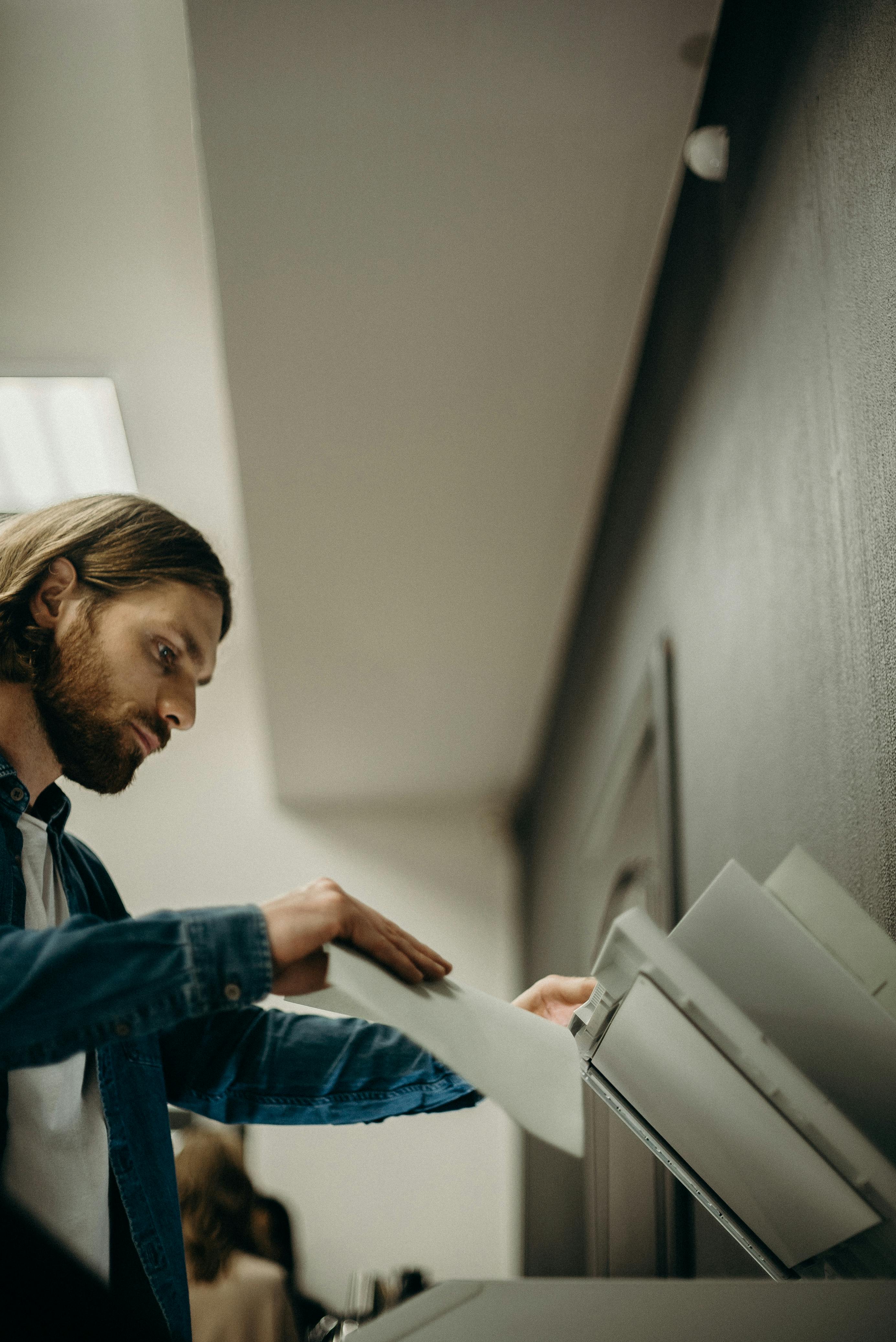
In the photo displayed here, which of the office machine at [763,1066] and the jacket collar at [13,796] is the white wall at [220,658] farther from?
the office machine at [763,1066]

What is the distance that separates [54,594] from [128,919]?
48 cm

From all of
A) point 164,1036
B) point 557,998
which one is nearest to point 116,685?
point 164,1036

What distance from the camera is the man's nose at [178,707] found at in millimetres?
891

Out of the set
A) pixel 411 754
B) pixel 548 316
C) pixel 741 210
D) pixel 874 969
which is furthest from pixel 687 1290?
pixel 411 754

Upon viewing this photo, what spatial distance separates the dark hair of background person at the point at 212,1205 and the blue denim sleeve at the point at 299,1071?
1179 mm

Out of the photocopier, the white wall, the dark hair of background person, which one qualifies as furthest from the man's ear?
the dark hair of background person

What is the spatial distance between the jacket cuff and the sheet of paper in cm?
4

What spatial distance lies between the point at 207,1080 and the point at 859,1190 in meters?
→ 0.61

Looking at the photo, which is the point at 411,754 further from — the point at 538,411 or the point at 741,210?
the point at 741,210

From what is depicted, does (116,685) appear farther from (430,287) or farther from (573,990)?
(430,287)

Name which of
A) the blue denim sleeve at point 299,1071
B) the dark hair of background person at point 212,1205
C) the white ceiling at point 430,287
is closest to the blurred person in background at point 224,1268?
the dark hair of background person at point 212,1205

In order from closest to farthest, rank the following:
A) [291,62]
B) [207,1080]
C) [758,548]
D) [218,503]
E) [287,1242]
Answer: [207,1080] → [758,548] → [291,62] → [218,503] → [287,1242]

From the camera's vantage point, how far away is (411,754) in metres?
3.15

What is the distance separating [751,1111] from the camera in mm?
515
